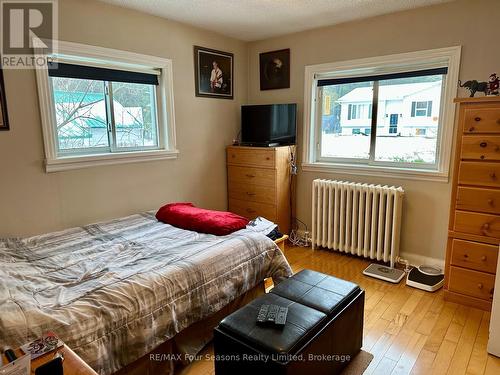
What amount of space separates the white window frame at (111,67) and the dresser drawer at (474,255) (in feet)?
8.64

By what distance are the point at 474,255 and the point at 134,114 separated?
309 cm

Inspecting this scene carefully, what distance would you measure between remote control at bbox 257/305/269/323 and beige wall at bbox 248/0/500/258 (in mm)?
2113

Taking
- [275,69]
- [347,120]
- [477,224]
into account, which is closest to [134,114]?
[275,69]

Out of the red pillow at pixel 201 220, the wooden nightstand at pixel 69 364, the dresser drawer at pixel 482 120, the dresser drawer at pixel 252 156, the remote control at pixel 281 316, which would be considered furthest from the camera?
the dresser drawer at pixel 252 156

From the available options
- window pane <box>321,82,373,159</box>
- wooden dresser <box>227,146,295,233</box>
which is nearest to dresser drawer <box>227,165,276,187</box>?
wooden dresser <box>227,146,295,233</box>

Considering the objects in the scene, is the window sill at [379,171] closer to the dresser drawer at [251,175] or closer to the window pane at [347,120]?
the window pane at [347,120]

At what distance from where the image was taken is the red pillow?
2.41 metres

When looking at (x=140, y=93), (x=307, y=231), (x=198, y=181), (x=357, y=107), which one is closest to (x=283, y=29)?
(x=357, y=107)

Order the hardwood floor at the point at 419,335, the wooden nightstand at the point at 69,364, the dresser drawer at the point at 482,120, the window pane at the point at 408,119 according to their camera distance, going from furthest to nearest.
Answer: the window pane at the point at 408,119 → the dresser drawer at the point at 482,120 → the hardwood floor at the point at 419,335 → the wooden nightstand at the point at 69,364

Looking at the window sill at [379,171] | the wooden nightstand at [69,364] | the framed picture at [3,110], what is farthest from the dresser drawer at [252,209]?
the wooden nightstand at [69,364]

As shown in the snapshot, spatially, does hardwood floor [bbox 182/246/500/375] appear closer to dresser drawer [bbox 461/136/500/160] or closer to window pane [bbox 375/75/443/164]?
dresser drawer [bbox 461/136/500/160]

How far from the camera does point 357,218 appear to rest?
3.23m

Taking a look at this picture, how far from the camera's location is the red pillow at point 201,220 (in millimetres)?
2410

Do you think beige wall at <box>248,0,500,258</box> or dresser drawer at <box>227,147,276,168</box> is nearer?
beige wall at <box>248,0,500,258</box>
